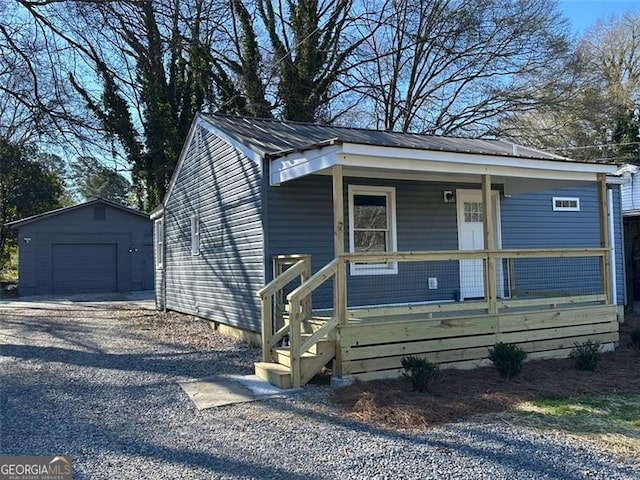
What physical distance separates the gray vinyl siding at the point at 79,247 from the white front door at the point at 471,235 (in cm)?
1565

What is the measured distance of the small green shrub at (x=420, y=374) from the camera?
5.57 meters

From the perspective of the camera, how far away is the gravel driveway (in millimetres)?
3645

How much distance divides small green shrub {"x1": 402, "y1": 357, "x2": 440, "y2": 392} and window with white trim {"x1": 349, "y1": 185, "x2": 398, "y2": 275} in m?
3.16

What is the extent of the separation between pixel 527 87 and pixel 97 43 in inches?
614

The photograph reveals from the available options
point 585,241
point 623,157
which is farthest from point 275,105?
point 623,157

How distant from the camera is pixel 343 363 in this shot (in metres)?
5.95

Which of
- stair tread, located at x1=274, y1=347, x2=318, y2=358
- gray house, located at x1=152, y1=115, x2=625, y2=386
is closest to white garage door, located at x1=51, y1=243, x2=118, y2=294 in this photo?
gray house, located at x1=152, y1=115, x2=625, y2=386

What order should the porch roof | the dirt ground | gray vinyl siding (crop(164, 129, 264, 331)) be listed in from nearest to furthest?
1. the dirt ground
2. the porch roof
3. gray vinyl siding (crop(164, 129, 264, 331))

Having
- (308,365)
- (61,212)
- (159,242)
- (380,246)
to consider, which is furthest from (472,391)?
(61,212)

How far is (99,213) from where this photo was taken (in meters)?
21.5

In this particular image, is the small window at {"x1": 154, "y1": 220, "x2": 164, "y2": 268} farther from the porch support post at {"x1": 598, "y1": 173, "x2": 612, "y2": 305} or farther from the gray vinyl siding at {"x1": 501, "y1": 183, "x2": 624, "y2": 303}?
the porch support post at {"x1": 598, "y1": 173, "x2": 612, "y2": 305}

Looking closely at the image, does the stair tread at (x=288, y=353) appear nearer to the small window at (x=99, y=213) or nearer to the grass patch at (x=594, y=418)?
the grass patch at (x=594, y=418)

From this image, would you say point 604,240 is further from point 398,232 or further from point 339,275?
point 339,275

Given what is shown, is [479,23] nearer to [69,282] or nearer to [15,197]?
[69,282]
